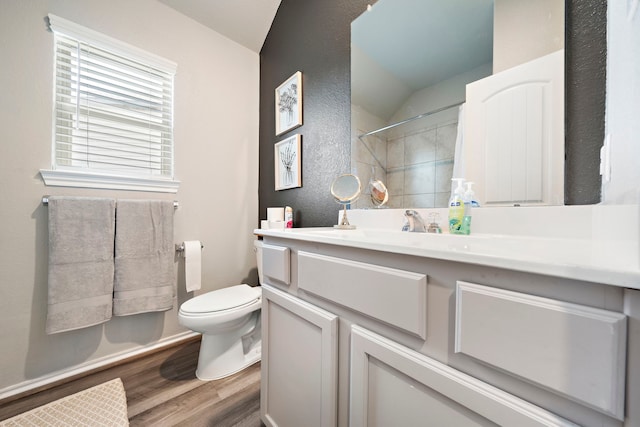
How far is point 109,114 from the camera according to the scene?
1438 mm

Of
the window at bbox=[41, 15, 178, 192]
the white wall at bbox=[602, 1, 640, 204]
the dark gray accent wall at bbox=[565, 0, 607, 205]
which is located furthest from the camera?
the window at bbox=[41, 15, 178, 192]

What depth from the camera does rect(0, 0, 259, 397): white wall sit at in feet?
3.85

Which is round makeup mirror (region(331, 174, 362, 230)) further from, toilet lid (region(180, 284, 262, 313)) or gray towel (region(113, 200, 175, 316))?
gray towel (region(113, 200, 175, 316))

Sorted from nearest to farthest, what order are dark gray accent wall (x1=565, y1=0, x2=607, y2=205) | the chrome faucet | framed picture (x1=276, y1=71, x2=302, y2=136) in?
dark gray accent wall (x1=565, y1=0, x2=607, y2=205), the chrome faucet, framed picture (x1=276, y1=71, x2=302, y2=136)

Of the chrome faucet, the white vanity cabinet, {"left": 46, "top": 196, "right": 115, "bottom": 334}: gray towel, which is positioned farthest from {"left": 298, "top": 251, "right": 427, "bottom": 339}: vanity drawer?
{"left": 46, "top": 196, "right": 115, "bottom": 334}: gray towel

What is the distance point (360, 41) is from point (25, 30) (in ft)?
5.77

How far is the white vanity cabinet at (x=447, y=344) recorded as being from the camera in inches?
11.0

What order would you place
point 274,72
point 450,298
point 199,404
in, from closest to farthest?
1. point 450,298
2. point 199,404
3. point 274,72

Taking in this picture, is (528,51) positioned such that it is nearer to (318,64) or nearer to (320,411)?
(318,64)

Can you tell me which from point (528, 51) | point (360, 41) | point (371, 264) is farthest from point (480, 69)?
point (371, 264)

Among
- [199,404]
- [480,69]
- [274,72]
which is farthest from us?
[274,72]

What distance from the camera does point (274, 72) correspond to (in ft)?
6.15

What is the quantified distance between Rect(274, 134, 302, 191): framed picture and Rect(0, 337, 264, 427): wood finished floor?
1239 mm

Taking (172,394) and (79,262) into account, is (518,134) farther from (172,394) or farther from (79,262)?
(79,262)
